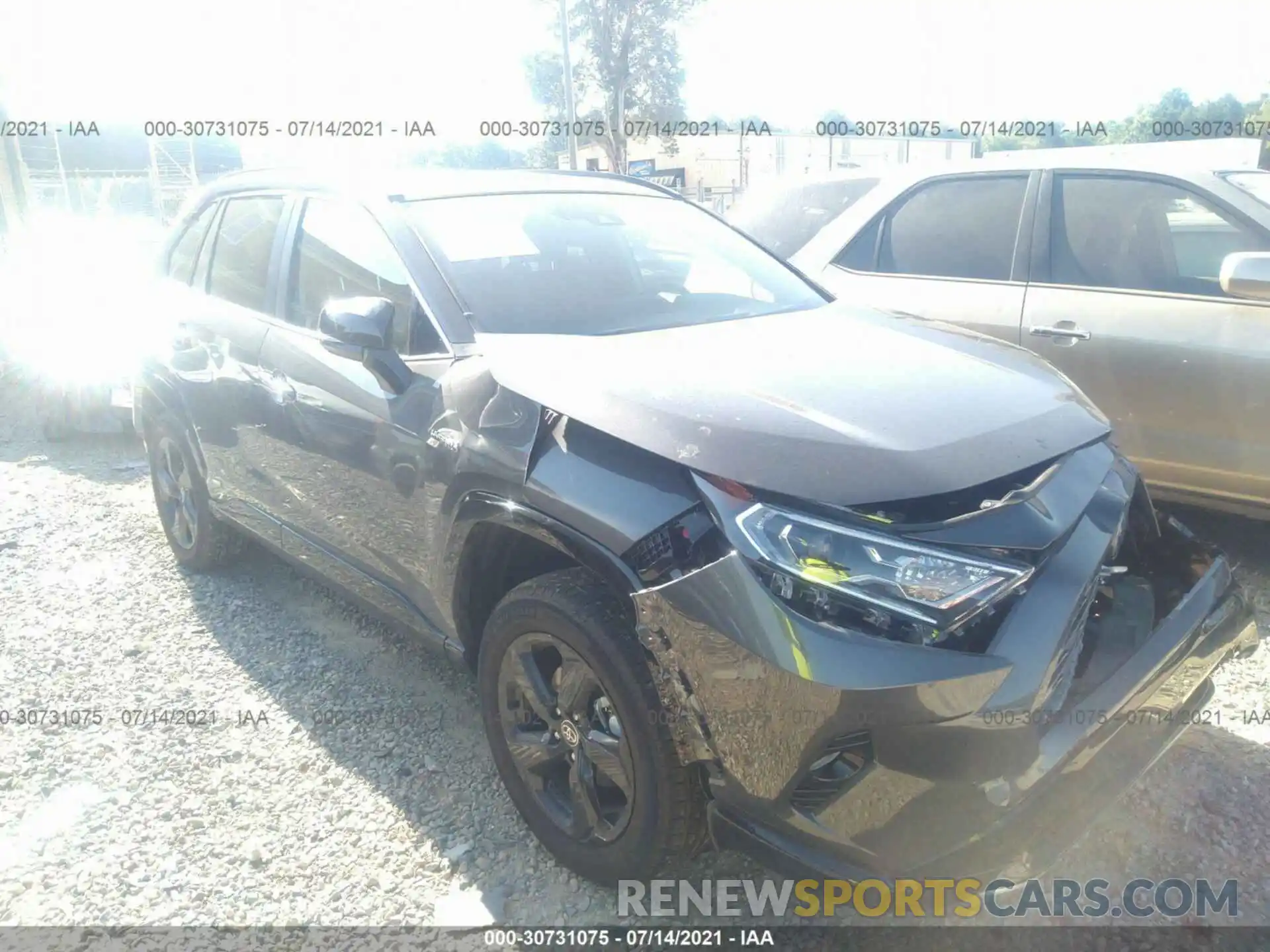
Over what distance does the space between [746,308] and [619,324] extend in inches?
21.4

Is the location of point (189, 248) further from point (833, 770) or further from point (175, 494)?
point (833, 770)

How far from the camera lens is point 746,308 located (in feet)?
10.1

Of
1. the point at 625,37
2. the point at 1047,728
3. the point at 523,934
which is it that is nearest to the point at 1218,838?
the point at 1047,728

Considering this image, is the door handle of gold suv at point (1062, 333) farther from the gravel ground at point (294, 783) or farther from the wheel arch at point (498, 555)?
the wheel arch at point (498, 555)

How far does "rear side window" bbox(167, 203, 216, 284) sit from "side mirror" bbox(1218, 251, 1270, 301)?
165 inches

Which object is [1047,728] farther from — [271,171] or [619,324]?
[271,171]

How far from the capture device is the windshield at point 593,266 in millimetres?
2738

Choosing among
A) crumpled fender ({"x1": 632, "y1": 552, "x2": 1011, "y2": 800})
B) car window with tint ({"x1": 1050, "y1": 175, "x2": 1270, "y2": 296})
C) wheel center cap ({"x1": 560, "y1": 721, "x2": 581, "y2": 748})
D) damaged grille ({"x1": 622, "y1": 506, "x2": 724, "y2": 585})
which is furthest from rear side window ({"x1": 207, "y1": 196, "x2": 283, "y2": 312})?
car window with tint ({"x1": 1050, "y1": 175, "x2": 1270, "y2": 296})

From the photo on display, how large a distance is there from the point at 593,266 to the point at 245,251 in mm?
1564

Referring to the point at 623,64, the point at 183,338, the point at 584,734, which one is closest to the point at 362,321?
the point at 584,734

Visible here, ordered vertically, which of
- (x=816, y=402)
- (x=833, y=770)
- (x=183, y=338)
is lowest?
(x=833, y=770)

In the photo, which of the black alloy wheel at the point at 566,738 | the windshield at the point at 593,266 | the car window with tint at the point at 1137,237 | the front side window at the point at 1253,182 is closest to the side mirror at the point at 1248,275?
the car window with tint at the point at 1137,237

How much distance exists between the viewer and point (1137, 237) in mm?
4129

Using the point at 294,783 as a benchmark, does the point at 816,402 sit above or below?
above
